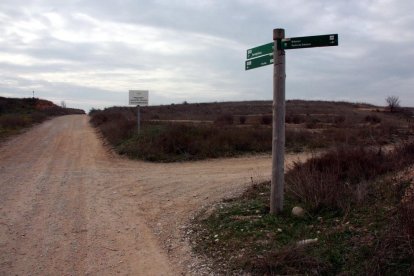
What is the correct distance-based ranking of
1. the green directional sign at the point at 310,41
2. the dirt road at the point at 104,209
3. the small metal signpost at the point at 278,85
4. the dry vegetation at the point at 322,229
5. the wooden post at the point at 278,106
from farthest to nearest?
the wooden post at the point at 278,106 < the small metal signpost at the point at 278,85 < the green directional sign at the point at 310,41 < the dirt road at the point at 104,209 < the dry vegetation at the point at 322,229

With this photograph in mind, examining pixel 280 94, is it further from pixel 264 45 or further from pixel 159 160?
pixel 159 160

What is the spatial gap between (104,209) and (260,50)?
13.7 ft

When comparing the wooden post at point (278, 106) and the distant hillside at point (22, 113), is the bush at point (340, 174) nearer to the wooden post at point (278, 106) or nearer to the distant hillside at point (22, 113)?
the wooden post at point (278, 106)

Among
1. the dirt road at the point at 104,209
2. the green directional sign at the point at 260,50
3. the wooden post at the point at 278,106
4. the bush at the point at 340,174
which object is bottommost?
the dirt road at the point at 104,209

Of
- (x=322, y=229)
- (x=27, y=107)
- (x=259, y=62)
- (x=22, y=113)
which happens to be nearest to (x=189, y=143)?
(x=259, y=62)

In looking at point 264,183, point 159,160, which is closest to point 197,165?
point 159,160

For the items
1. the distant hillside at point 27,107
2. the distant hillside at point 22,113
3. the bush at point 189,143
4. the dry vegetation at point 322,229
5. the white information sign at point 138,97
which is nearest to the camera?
the dry vegetation at point 322,229

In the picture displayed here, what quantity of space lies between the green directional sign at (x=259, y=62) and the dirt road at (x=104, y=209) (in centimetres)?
285

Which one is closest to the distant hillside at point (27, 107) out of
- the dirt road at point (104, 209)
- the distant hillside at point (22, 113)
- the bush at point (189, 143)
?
the distant hillside at point (22, 113)

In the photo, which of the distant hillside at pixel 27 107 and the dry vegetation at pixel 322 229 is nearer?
the dry vegetation at pixel 322 229

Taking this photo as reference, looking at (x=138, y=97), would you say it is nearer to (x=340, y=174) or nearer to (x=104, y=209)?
(x=104, y=209)

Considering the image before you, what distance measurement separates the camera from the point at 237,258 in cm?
513

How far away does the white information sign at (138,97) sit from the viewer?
1969cm

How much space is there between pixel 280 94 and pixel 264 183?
12.6ft
